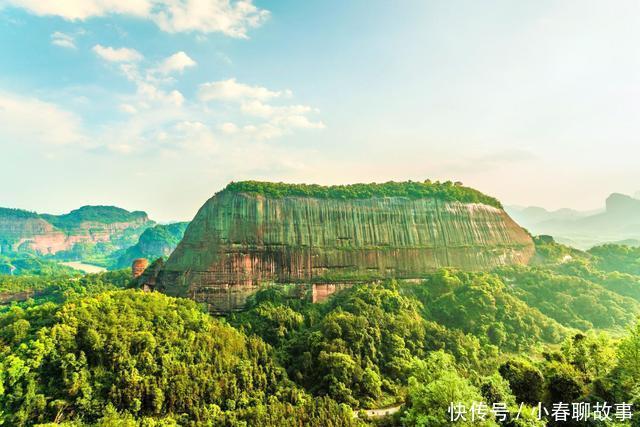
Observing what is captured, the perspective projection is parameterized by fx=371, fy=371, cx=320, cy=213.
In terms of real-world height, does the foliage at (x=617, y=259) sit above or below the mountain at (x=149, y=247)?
below

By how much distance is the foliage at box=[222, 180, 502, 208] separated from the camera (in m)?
56.4

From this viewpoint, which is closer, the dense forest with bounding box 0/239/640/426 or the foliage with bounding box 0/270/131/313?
the dense forest with bounding box 0/239/640/426

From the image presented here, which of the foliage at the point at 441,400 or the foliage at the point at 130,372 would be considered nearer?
the foliage at the point at 441,400

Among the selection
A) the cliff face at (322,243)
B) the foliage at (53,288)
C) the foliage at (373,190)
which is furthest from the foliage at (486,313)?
the foliage at (53,288)

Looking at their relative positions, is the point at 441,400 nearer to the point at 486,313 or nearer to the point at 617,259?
the point at 486,313

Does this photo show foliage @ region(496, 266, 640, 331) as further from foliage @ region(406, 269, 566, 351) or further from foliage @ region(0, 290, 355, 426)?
foliage @ region(0, 290, 355, 426)

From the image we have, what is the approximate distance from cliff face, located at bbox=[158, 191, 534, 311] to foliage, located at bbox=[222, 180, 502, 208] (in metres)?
0.99

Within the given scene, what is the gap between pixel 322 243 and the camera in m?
55.2

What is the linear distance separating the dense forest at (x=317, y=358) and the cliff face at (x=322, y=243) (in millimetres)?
3374

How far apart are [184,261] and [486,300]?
39.7 meters

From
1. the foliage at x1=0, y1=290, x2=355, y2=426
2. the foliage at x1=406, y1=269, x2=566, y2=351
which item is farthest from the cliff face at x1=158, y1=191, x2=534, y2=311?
the foliage at x1=0, y1=290, x2=355, y2=426

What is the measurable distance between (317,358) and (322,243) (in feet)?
71.5

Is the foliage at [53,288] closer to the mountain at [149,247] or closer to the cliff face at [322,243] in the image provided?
the cliff face at [322,243]

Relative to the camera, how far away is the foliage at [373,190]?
185 ft
